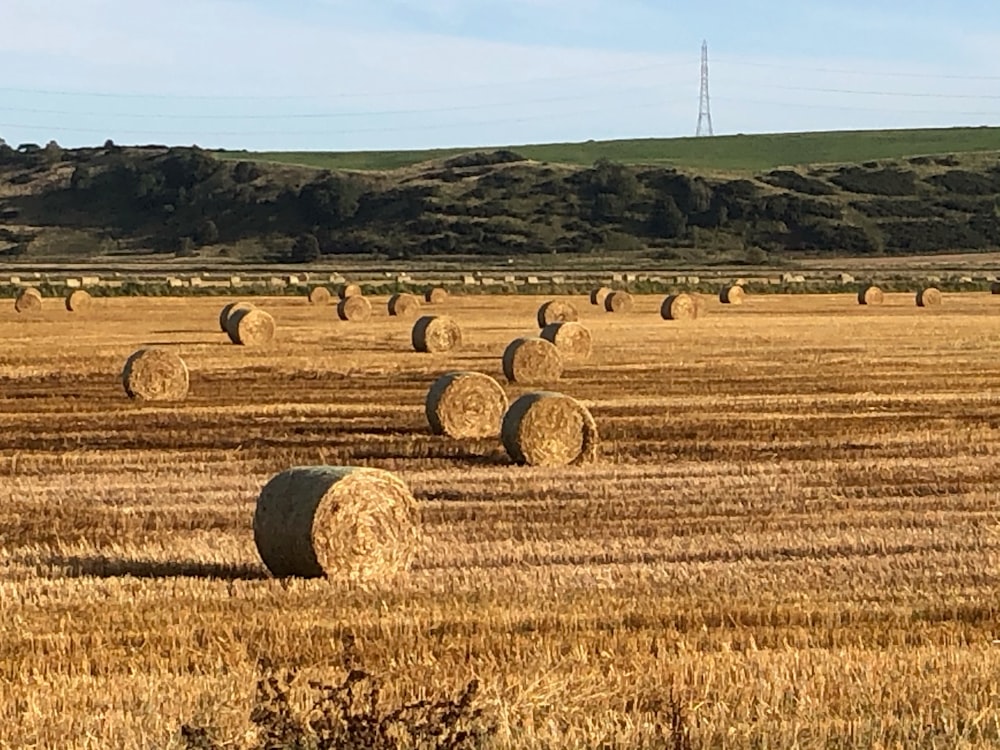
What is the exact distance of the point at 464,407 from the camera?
20828mm

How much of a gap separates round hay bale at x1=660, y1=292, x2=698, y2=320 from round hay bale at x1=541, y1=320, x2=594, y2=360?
43.7 feet

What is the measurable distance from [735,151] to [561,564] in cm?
14032

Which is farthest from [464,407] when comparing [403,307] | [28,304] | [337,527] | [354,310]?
[28,304]

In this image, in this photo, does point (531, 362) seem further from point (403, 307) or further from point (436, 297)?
point (436, 297)

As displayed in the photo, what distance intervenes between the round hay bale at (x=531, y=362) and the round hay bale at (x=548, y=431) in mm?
8674

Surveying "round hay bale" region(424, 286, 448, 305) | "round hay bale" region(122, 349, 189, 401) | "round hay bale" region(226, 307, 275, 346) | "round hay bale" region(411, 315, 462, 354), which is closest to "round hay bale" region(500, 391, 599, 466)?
"round hay bale" region(122, 349, 189, 401)

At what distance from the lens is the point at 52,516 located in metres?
15.1

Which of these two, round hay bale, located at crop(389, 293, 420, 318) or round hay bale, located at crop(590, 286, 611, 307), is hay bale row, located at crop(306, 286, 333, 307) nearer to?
round hay bale, located at crop(590, 286, 611, 307)

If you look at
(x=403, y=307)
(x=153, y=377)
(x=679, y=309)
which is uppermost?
(x=153, y=377)

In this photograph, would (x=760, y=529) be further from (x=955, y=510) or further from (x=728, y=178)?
(x=728, y=178)

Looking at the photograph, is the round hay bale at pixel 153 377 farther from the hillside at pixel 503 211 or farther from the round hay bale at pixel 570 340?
the hillside at pixel 503 211

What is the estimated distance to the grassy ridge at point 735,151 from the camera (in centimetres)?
14300

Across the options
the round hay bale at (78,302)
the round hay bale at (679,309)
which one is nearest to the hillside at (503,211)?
the round hay bale at (78,302)

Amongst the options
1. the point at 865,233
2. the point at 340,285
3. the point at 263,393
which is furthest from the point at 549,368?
the point at 865,233
